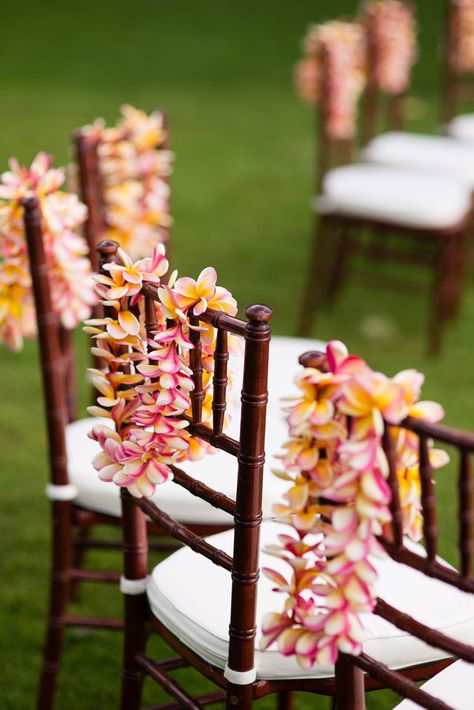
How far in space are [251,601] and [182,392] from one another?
0.84ft

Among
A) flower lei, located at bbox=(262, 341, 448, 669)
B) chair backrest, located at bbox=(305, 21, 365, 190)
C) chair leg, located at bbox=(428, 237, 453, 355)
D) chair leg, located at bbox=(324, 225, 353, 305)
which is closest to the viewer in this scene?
flower lei, located at bbox=(262, 341, 448, 669)

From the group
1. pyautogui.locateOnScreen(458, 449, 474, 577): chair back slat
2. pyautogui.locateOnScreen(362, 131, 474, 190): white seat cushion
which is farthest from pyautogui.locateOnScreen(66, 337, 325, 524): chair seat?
pyautogui.locateOnScreen(362, 131, 474, 190): white seat cushion

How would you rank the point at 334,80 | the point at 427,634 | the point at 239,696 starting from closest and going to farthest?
the point at 427,634 → the point at 239,696 → the point at 334,80

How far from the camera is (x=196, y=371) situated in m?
1.12

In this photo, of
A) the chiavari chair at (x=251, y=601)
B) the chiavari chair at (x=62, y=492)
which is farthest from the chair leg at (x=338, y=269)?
the chiavari chair at (x=251, y=601)

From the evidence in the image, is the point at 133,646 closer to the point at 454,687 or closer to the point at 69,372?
the point at 454,687

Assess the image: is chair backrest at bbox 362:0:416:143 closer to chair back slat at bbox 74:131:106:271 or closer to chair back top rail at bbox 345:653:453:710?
chair back slat at bbox 74:131:106:271

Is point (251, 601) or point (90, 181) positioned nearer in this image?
point (251, 601)

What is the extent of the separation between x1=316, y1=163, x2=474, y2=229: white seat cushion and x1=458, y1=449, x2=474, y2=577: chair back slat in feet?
7.78

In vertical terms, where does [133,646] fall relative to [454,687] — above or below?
below

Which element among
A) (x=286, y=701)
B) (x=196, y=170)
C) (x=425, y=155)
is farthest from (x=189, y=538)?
(x=196, y=170)

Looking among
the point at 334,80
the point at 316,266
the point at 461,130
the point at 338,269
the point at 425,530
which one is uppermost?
the point at 334,80

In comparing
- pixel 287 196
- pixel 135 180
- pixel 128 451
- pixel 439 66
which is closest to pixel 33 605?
pixel 135 180

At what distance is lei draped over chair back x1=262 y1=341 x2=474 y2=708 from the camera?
89 centimetres
